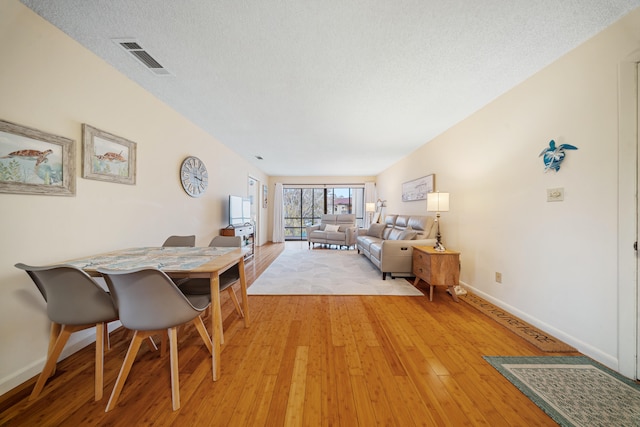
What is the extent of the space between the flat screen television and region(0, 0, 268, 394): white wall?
1.52 m

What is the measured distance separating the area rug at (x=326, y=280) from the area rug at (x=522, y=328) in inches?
25.5

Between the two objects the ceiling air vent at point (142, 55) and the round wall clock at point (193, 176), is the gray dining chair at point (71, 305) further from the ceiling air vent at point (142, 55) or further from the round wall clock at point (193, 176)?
the round wall clock at point (193, 176)

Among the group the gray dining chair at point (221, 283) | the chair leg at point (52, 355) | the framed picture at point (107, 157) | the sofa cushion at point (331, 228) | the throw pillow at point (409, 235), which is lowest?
the chair leg at point (52, 355)

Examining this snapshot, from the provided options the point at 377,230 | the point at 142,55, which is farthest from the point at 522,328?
the point at 142,55

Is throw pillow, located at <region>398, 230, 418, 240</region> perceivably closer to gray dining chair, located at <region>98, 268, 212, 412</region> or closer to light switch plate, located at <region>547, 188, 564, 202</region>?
light switch plate, located at <region>547, 188, 564, 202</region>

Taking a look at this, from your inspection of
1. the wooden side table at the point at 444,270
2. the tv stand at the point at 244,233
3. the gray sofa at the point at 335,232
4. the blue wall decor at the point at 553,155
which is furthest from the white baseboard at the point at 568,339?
the gray sofa at the point at 335,232

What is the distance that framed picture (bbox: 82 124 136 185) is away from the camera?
5.64 feet

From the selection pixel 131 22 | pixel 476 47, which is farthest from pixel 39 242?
pixel 476 47

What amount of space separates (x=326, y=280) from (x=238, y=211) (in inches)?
94.3

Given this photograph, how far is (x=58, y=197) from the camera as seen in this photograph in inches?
61.1

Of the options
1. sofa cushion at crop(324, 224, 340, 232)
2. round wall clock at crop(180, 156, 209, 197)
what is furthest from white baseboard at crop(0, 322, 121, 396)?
sofa cushion at crop(324, 224, 340, 232)

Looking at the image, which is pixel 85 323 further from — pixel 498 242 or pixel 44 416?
pixel 498 242

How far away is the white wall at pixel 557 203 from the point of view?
1.49 meters

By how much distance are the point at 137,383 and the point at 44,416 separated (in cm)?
38
